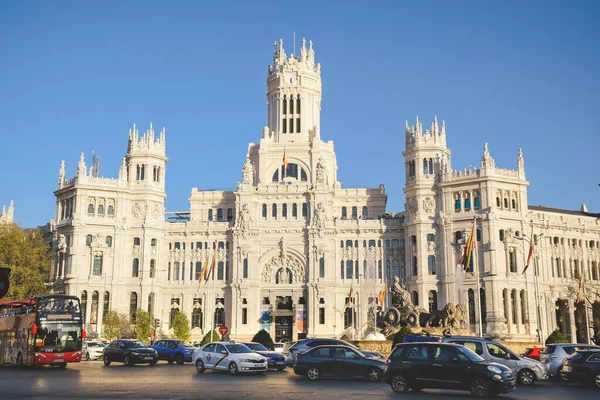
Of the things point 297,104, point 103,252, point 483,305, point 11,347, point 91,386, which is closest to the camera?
Result: point 91,386

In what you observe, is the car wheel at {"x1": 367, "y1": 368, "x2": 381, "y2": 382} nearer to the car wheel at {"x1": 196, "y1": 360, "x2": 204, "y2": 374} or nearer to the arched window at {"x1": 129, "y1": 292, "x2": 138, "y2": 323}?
the car wheel at {"x1": 196, "y1": 360, "x2": 204, "y2": 374}

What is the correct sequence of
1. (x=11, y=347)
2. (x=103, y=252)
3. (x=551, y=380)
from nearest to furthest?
(x=551, y=380) → (x=11, y=347) → (x=103, y=252)

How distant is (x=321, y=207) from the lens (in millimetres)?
95625

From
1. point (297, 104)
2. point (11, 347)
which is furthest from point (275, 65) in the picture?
point (11, 347)

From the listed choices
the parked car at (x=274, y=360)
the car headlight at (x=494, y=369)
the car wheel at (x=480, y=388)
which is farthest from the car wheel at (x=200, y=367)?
the car headlight at (x=494, y=369)

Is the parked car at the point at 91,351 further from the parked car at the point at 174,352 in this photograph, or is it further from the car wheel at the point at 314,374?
the car wheel at the point at 314,374

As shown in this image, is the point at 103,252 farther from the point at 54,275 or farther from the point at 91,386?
the point at 91,386

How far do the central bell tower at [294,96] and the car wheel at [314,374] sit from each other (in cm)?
7291

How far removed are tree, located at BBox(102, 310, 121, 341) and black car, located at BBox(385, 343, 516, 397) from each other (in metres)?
61.3

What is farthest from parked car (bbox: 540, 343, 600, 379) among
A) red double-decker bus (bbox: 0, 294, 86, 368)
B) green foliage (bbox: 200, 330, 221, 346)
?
green foliage (bbox: 200, 330, 221, 346)

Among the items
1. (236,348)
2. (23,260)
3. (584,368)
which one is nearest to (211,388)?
(236,348)

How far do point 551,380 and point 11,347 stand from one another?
3455cm

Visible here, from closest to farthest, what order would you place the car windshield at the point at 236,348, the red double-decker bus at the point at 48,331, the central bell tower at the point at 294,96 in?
1. the car windshield at the point at 236,348
2. the red double-decker bus at the point at 48,331
3. the central bell tower at the point at 294,96

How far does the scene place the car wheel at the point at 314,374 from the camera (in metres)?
34.9
